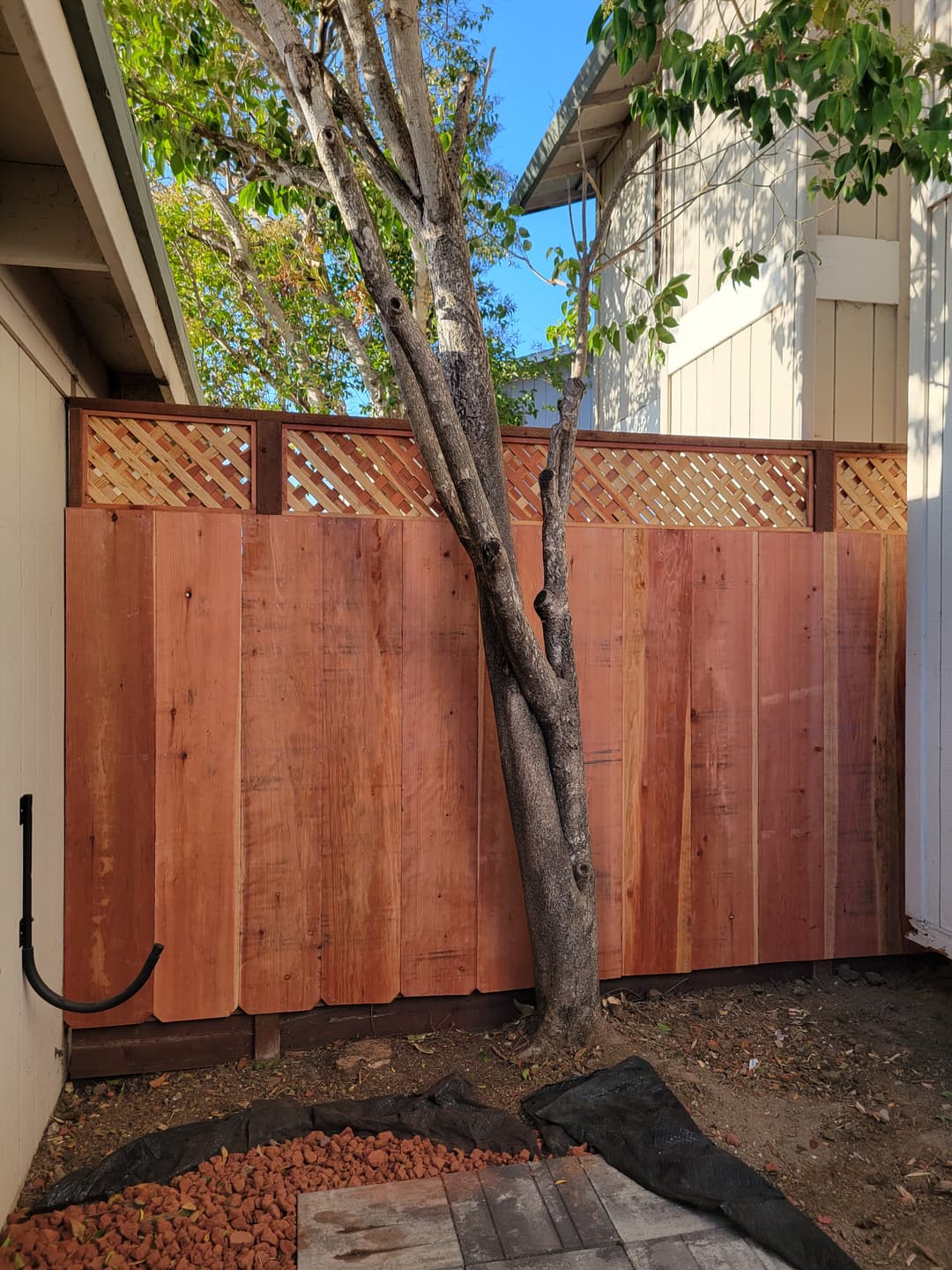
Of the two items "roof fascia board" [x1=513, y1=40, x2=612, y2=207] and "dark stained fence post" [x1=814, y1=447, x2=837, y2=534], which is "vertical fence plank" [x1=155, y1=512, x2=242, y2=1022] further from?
"roof fascia board" [x1=513, y1=40, x2=612, y2=207]

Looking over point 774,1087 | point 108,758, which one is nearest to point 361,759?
point 108,758

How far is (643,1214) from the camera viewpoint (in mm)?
2004

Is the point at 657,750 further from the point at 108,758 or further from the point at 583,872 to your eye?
the point at 108,758

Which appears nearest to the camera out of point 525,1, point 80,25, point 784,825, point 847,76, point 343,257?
point 80,25

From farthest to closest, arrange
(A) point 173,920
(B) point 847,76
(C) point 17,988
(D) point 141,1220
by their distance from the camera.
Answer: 1. (A) point 173,920
2. (B) point 847,76
3. (C) point 17,988
4. (D) point 141,1220

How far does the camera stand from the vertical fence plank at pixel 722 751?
3.14m

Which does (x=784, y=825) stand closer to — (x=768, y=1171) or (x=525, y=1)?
(x=768, y=1171)

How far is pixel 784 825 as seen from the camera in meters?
3.23

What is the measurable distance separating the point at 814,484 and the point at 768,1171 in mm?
2379

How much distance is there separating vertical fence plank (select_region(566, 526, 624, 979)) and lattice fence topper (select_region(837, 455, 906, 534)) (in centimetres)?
100

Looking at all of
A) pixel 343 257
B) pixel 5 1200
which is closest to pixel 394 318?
pixel 5 1200

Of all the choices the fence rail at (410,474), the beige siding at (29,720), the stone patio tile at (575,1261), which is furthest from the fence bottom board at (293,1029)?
the fence rail at (410,474)

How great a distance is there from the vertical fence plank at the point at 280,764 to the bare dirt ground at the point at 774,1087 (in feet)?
1.02

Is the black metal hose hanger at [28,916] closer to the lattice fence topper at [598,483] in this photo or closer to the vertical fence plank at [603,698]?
the lattice fence topper at [598,483]
